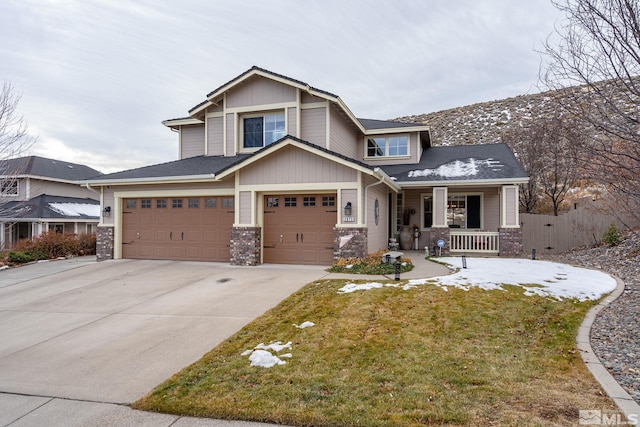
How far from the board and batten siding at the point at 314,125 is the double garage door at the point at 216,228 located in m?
3.10

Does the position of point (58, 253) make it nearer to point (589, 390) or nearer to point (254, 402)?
point (254, 402)

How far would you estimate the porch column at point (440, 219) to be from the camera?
13773 millimetres

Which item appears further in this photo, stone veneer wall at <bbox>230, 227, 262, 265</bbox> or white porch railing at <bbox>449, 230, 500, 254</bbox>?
white porch railing at <bbox>449, 230, 500, 254</bbox>

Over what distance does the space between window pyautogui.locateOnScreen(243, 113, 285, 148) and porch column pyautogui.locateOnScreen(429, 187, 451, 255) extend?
257 inches

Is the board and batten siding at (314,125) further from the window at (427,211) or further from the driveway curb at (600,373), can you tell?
the driveway curb at (600,373)

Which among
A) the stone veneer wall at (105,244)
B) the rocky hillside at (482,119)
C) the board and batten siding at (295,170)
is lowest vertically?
the stone veneer wall at (105,244)

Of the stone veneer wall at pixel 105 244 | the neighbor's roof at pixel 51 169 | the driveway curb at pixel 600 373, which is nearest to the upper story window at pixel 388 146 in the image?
the driveway curb at pixel 600 373

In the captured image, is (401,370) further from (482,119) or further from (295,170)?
(482,119)

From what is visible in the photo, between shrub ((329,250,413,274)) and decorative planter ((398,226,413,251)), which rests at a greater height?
decorative planter ((398,226,413,251))

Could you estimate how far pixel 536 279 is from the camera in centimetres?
857

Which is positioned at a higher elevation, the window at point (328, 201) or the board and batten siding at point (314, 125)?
the board and batten siding at point (314, 125)

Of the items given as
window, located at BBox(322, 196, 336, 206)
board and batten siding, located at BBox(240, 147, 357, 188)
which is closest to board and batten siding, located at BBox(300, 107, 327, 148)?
board and batten siding, located at BBox(240, 147, 357, 188)

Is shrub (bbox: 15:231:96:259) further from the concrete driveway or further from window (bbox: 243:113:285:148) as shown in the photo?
window (bbox: 243:113:285:148)

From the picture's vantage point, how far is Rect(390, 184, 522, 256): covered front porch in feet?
43.1
